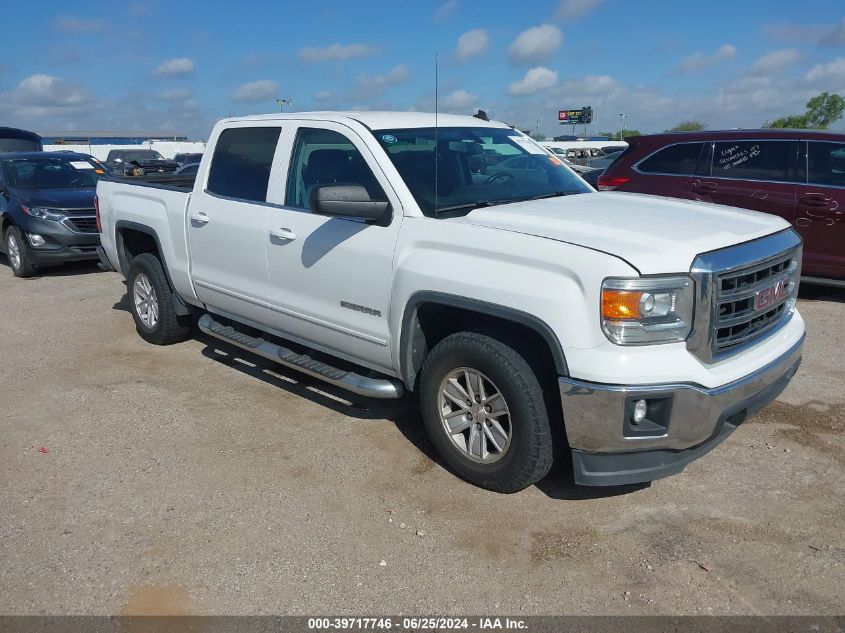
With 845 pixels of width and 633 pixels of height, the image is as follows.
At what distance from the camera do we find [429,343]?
14.0 ft

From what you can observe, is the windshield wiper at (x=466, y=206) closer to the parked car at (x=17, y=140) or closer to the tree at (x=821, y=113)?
the parked car at (x=17, y=140)

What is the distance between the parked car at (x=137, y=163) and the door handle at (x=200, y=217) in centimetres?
1882

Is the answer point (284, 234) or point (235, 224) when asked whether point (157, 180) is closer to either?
point (235, 224)

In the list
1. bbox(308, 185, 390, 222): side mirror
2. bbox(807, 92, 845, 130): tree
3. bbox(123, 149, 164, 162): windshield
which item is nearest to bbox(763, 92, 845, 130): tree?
bbox(807, 92, 845, 130): tree

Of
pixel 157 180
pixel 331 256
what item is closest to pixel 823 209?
pixel 331 256

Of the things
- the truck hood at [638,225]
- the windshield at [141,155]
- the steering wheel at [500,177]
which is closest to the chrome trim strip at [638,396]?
the truck hood at [638,225]

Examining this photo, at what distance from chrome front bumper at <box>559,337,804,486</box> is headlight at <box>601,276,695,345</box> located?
23cm

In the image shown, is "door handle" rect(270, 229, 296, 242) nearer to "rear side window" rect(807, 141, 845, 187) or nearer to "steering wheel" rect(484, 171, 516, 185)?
"steering wheel" rect(484, 171, 516, 185)

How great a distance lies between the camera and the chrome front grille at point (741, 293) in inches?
130

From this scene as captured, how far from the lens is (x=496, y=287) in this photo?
3551mm

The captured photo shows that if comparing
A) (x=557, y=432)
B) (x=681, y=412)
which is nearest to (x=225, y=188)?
(x=557, y=432)

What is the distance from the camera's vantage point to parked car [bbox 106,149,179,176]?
25906 mm

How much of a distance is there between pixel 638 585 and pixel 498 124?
11.4 ft

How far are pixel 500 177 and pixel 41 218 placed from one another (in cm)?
796
